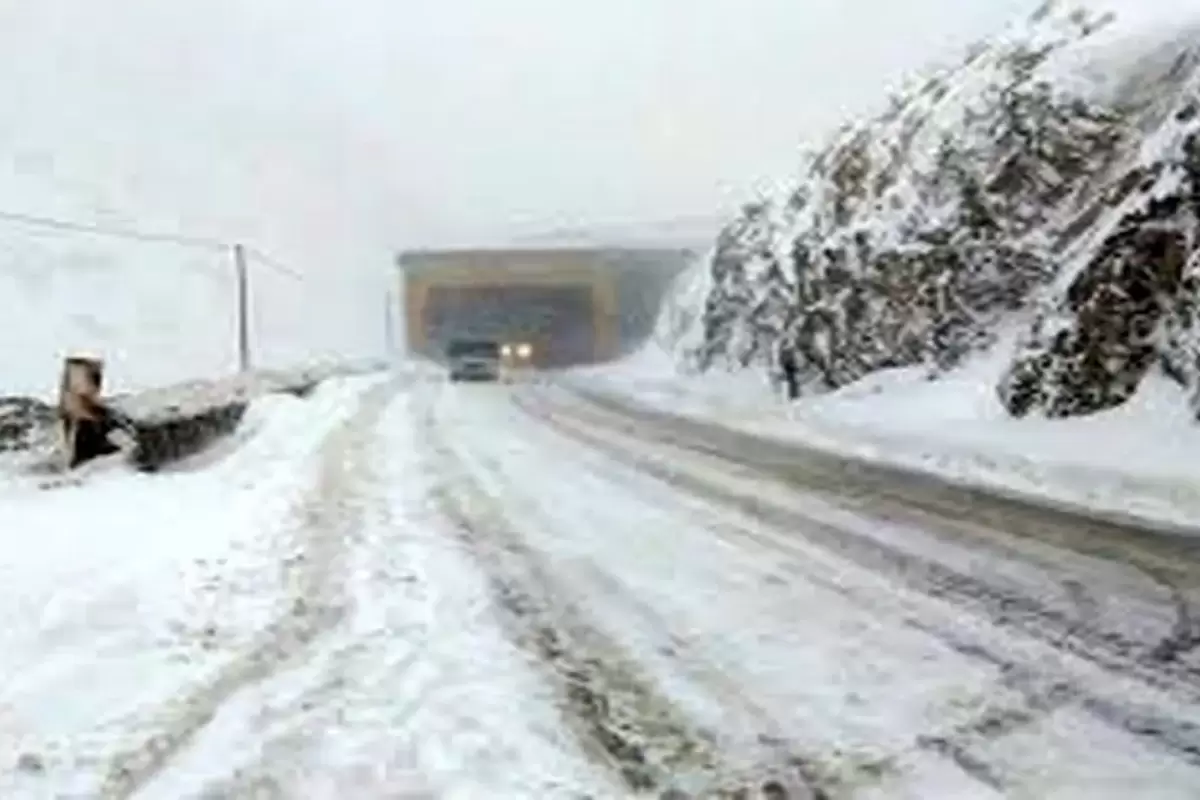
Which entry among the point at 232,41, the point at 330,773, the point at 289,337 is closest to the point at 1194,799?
the point at 330,773

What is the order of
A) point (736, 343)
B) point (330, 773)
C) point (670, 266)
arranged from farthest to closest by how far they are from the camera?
point (670, 266)
point (736, 343)
point (330, 773)

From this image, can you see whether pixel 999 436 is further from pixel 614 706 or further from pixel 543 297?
pixel 543 297

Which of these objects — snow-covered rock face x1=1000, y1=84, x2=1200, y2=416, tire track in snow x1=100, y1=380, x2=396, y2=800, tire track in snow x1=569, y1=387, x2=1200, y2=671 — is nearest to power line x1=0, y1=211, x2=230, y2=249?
tire track in snow x1=569, y1=387, x2=1200, y2=671

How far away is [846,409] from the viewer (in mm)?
19969

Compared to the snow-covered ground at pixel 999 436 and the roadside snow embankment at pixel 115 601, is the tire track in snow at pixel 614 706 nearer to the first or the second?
the roadside snow embankment at pixel 115 601

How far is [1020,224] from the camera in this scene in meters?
18.2

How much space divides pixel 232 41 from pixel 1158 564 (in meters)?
112

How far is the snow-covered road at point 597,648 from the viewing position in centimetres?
402

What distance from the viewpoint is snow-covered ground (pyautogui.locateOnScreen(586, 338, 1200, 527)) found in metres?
10.6

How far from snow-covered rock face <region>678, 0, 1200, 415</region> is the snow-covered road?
520cm

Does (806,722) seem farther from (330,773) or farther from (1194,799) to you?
(330,773)

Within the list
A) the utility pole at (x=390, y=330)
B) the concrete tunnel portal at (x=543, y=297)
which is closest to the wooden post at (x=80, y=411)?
the concrete tunnel portal at (x=543, y=297)

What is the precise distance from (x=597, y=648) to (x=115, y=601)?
2.74m

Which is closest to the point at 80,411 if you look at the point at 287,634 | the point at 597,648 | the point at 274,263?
the point at 287,634
